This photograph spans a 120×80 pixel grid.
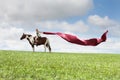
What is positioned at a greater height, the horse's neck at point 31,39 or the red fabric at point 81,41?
the horse's neck at point 31,39

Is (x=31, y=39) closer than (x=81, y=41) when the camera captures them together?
No

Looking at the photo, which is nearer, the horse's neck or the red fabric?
the red fabric

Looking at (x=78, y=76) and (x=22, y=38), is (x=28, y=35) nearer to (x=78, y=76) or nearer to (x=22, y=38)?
(x=22, y=38)

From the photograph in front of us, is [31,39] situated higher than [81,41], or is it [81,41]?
[31,39]

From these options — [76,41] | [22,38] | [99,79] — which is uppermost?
[22,38]

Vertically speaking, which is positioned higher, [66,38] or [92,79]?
[66,38]

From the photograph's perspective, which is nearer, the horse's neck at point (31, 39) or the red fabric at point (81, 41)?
the red fabric at point (81, 41)

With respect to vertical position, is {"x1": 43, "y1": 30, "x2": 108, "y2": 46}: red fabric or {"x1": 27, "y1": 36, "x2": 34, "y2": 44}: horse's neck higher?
{"x1": 27, "y1": 36, "x2": 34, "y2": 44}: horse's neck

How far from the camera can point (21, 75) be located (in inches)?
629

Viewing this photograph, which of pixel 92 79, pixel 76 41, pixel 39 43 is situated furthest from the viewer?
pixel 39 43

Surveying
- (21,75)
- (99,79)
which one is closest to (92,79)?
(99,79)

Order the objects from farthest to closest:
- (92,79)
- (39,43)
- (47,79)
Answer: (39,43)
(92,79)
(47,79)

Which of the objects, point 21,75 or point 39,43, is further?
point 39,43

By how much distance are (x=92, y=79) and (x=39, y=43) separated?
29810mm
